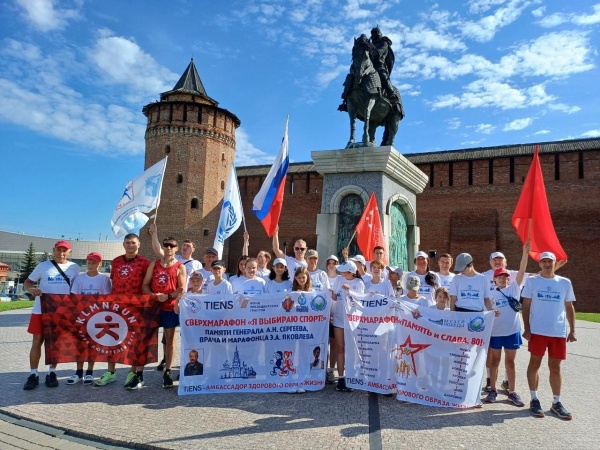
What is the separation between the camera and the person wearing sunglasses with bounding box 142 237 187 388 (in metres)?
5.00

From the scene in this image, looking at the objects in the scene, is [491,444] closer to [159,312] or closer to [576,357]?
[159,312]

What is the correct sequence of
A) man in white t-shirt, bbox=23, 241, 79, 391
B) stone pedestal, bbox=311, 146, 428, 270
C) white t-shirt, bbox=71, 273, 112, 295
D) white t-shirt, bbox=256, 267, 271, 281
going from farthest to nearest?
stone pedestal, bbox=311, 146, 428, 270
white t-shirt, bbox=256, 267, 271, 281
white t-shirt, bbox=71, 273, 112, 295
man in white t-shirt, bbox=23, 241, 79, 391

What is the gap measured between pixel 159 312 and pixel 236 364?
3.46ft

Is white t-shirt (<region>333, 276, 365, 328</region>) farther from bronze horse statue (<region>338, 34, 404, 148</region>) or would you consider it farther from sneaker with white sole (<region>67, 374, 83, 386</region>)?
bronze horse statue (<region>338, 34, 404, 148</region>)

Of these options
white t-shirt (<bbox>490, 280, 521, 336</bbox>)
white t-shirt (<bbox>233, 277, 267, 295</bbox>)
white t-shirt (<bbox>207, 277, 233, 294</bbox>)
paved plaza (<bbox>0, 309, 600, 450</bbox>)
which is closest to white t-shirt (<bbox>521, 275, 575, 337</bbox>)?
white t-shirt (<bbox>490, 280, 521, 336</bbox>)

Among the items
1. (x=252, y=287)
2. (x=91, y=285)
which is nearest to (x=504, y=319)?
(x=252, y=287)

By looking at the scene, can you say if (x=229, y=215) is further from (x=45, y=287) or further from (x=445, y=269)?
(x=445, y=269)

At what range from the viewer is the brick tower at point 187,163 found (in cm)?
2961

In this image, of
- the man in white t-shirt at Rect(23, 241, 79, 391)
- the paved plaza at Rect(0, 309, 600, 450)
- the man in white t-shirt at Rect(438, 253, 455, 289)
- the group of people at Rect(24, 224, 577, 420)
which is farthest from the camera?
the man in white t-shirt at Rect(438, 253, 455, 289)

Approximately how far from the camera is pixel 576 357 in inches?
307

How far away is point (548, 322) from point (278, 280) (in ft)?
9.11

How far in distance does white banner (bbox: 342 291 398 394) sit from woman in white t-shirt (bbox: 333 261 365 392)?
0.08m

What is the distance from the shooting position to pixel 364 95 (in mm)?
8445

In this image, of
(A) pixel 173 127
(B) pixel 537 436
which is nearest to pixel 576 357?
(B) pixel 537 436
